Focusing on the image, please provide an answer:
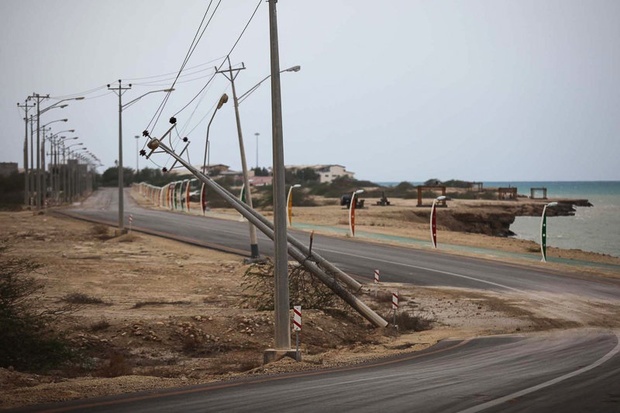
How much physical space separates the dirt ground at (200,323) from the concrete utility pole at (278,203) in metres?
0.63

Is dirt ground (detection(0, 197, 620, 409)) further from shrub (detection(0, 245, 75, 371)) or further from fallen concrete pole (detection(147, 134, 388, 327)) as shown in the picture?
shrub (detection(0, 245, 75, 371))

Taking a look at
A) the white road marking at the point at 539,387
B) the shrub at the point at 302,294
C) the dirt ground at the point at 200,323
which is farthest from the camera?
the shrub at the point at 302,294

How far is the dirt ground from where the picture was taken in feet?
48.0

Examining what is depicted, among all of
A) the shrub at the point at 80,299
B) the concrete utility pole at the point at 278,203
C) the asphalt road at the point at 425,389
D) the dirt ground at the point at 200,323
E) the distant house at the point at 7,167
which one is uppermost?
the distant house at the point at 7,167

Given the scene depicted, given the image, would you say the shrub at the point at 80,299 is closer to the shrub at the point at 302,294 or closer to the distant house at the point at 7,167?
the shrub at the point at 302,294

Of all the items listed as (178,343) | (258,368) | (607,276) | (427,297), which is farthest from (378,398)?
(607,276)

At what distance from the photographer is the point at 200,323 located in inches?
773

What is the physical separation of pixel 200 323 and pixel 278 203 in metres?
5.38

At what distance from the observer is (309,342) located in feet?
Result: 63.5

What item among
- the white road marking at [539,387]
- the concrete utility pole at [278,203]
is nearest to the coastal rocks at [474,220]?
the concrete utility pole at [278,203]

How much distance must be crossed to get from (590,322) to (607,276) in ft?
38.0

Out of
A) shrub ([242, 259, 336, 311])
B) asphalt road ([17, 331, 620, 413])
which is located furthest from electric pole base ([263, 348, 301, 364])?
shrub ([242, 259, 336, 311])

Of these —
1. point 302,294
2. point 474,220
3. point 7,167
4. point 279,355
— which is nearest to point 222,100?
point 302,294

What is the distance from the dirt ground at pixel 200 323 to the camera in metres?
14.6
